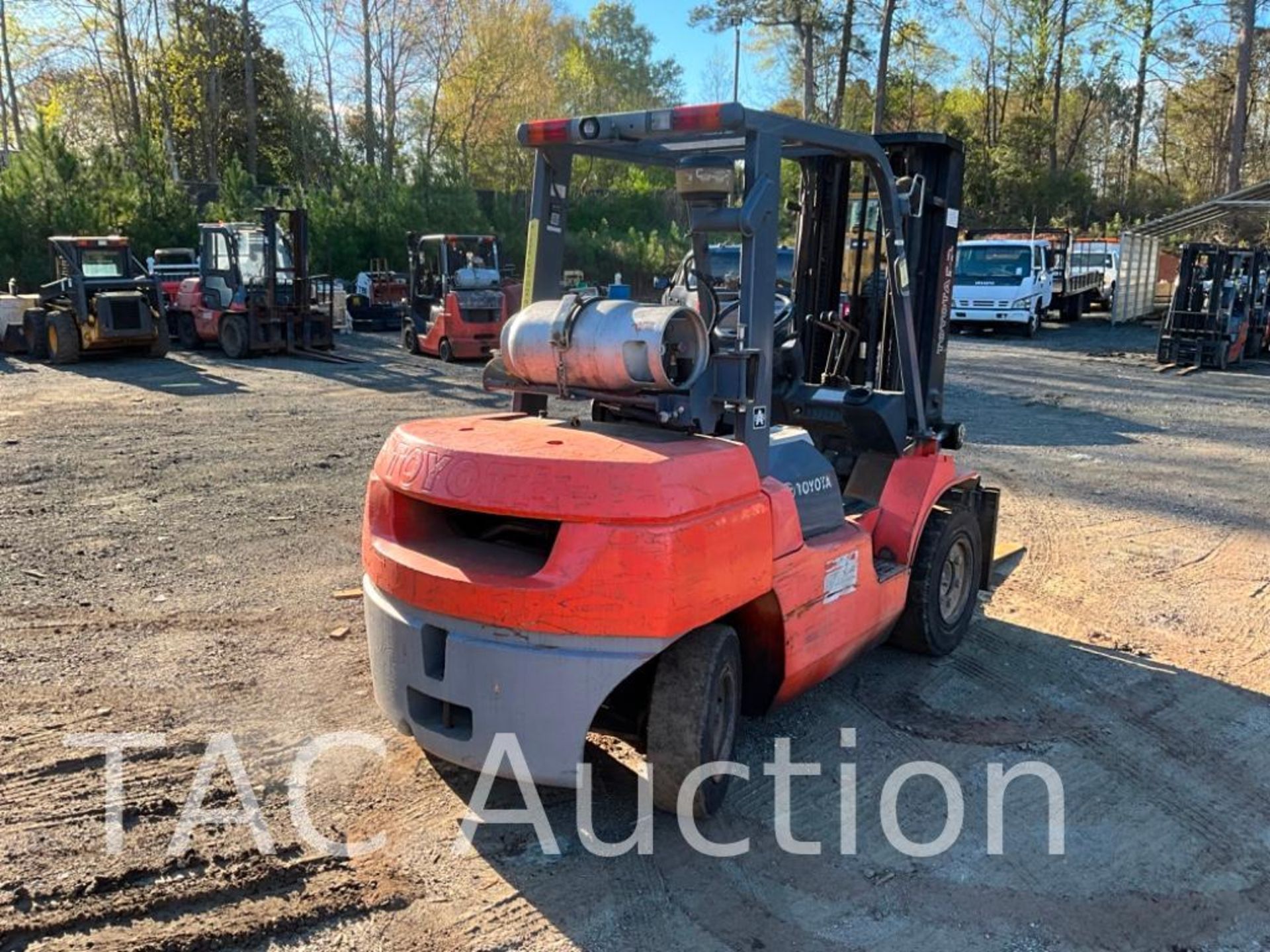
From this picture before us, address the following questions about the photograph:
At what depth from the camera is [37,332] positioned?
1789 centimetres

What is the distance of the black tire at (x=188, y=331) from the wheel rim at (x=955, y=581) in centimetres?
1774

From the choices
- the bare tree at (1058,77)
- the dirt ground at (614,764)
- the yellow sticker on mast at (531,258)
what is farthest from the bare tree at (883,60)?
the yellow sticker on mast at (531,258)

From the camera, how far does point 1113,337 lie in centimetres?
2544

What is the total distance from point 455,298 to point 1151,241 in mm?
21535

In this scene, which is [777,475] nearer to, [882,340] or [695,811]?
[695,811]

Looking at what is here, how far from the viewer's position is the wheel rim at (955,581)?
5.25 m

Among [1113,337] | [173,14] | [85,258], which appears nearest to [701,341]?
[85,258]

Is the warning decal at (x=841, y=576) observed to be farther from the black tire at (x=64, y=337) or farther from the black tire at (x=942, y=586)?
the black tire at (x=64, y=337)

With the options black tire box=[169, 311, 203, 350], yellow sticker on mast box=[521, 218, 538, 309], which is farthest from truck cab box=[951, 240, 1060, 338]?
yellow sticker on mast box=[521, 218, 538, 309]

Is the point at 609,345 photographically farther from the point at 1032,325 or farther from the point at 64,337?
the point at 1032,325

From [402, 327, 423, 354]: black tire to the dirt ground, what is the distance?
450 inches

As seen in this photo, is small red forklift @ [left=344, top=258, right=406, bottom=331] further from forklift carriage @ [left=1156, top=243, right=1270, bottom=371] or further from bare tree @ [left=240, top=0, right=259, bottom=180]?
forklift carriage @ [left=1156, top=243, right=1270, bottom=371]

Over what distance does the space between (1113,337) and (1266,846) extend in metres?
24.3

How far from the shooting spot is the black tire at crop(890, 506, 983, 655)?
500cm
